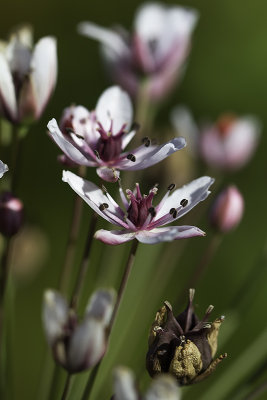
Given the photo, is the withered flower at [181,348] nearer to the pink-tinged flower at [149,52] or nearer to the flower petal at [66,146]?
the flower petal at [66,146]

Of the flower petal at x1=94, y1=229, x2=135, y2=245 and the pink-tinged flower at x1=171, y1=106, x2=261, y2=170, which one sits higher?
the flower petal at x1=94, y1=229, x2=135, y2=245

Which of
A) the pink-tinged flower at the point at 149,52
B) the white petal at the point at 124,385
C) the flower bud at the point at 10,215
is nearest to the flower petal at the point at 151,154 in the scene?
the flower bud at the point at 10,215

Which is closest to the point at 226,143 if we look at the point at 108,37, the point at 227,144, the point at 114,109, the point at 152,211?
the point at 227,144

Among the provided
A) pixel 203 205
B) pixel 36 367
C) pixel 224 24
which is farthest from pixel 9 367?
pixel 224 24

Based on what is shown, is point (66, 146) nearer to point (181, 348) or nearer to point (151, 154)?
point (151, 154)

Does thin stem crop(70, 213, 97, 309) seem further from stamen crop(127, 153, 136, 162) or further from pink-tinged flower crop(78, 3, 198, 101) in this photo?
pink-tinged flower crop(78, 3, 198, 101)

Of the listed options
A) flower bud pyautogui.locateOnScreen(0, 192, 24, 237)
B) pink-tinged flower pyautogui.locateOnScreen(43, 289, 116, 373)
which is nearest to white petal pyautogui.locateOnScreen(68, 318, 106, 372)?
pink-tinged flower pyautogui.locateOnScreen(43, 289, 116, 373)
